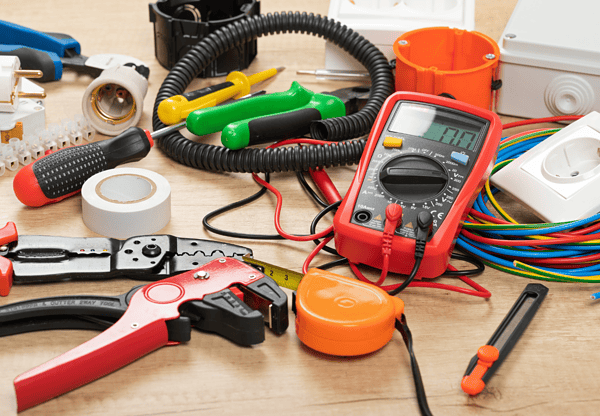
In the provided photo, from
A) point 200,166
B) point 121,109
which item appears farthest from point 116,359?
point 121,109

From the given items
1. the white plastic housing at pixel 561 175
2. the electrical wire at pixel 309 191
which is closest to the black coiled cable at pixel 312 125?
the electrical wire at pixel 309 191

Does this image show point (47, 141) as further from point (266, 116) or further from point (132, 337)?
point (132, 337)

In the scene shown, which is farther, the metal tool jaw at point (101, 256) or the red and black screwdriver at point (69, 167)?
the red and black screwdriver at point (69, 167)

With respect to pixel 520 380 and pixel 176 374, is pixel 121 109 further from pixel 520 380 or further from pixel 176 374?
pixel 520 380

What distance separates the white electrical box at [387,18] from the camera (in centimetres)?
117

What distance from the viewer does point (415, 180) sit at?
783mm

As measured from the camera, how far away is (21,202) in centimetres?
86

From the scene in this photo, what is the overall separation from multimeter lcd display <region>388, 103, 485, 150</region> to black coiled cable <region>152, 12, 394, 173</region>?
0.09 metres

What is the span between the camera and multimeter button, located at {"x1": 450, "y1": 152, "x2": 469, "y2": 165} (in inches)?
31.1

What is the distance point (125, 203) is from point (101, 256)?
9 centimetres

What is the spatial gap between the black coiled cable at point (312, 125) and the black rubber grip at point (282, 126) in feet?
0.06

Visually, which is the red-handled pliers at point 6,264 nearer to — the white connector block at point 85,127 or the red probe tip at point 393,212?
the white connector block at point 85,127

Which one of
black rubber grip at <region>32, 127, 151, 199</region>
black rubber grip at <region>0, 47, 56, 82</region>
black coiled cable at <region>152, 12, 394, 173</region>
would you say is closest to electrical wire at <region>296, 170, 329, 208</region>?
black coiled cable at <region>152, 12, 394, 173</region>

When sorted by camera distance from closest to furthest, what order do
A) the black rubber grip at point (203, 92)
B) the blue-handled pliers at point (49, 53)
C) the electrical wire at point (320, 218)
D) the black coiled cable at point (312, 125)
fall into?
the electrical wire at point (320, 218) → the black coiled cable at point (312, 125) → the black rubber grip at point (203, 92) → the blue-handled pliers at point (49, 53)
